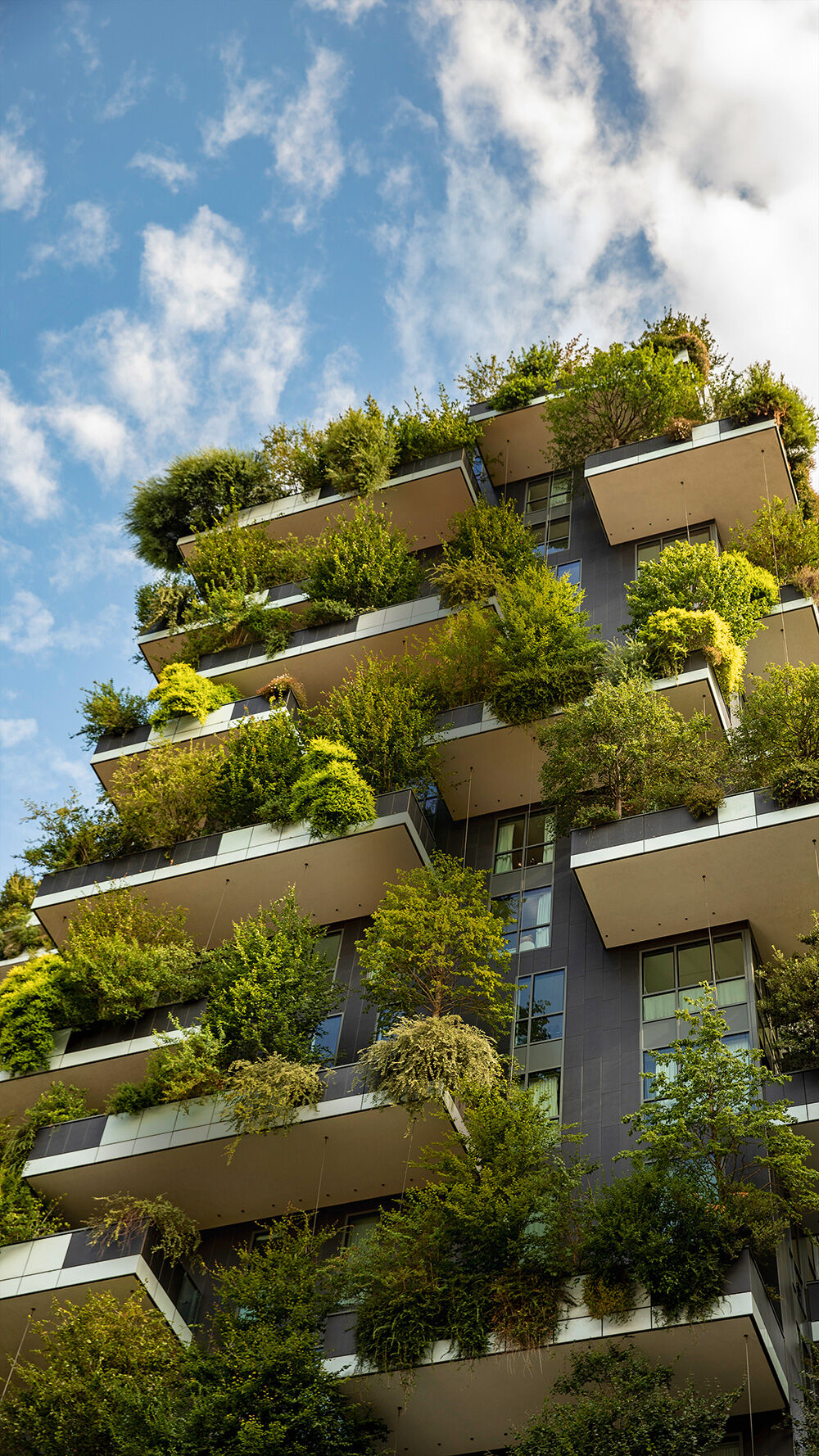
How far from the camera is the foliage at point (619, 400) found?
106ft

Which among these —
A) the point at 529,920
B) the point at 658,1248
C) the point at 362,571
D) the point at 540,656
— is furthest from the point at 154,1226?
the point at 362,571

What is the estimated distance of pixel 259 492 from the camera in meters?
37.7

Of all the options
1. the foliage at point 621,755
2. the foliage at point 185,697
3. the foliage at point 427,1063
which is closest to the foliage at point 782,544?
the foliage at point 621,755

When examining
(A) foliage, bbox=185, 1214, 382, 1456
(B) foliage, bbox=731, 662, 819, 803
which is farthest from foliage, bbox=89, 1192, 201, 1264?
(B) foliage, bbox=731, 662, 819, 803

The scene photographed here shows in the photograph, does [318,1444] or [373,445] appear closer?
[318,1444]

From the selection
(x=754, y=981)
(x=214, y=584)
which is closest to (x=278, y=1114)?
(x=754, y=981)

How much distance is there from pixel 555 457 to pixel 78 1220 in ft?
76.0

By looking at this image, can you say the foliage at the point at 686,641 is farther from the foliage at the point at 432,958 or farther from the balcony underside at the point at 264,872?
the foliage at the point at 432,958

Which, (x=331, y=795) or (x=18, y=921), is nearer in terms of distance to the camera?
(x=331, y=795)

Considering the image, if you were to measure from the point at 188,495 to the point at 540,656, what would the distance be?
52.6ft

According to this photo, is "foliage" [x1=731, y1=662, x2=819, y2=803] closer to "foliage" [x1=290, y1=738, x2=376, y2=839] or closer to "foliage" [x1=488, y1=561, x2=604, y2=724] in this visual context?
"foliage" [x1=488, y1=561, x2=604, y2=724]

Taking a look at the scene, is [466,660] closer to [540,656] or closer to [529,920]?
[540,656]

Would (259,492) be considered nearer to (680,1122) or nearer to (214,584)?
(214,584)

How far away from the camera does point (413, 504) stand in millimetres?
35031
